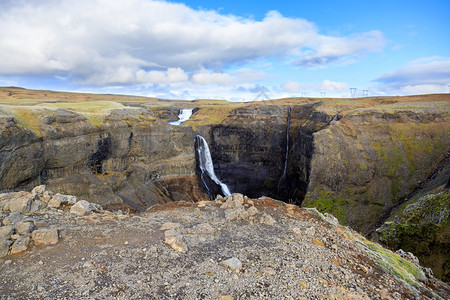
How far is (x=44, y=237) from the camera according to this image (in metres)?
11.1

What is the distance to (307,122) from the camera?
55.2m

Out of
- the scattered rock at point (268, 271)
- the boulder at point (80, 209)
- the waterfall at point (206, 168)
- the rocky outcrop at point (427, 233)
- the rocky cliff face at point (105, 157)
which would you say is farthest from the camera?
the waterfall at point (206, 168)

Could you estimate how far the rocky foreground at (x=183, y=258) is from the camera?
348 inches

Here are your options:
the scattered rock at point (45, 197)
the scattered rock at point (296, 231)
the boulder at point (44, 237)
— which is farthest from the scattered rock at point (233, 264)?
the scattered rock at point (45, 197)

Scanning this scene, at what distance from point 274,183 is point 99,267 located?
162 feet

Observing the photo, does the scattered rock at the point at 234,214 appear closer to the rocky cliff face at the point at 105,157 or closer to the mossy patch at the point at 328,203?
the rocky cliff face at the point at 105,157

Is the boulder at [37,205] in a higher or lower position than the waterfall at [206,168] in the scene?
higher

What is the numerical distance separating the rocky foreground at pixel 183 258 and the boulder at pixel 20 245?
0.04m

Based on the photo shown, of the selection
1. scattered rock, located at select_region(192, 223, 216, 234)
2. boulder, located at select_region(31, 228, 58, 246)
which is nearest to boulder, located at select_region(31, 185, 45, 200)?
boulder, located at select_region(31, 228, 58, 246)

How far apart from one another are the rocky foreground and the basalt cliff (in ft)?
49.8

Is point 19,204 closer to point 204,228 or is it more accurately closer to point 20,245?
point 20,245

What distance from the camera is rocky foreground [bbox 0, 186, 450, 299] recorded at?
883 cm

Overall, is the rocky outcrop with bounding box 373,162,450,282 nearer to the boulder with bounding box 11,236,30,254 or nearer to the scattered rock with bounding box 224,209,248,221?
the scattered rock with bounding box 224,209,248,221

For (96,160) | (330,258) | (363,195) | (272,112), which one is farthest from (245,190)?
(330,258)
